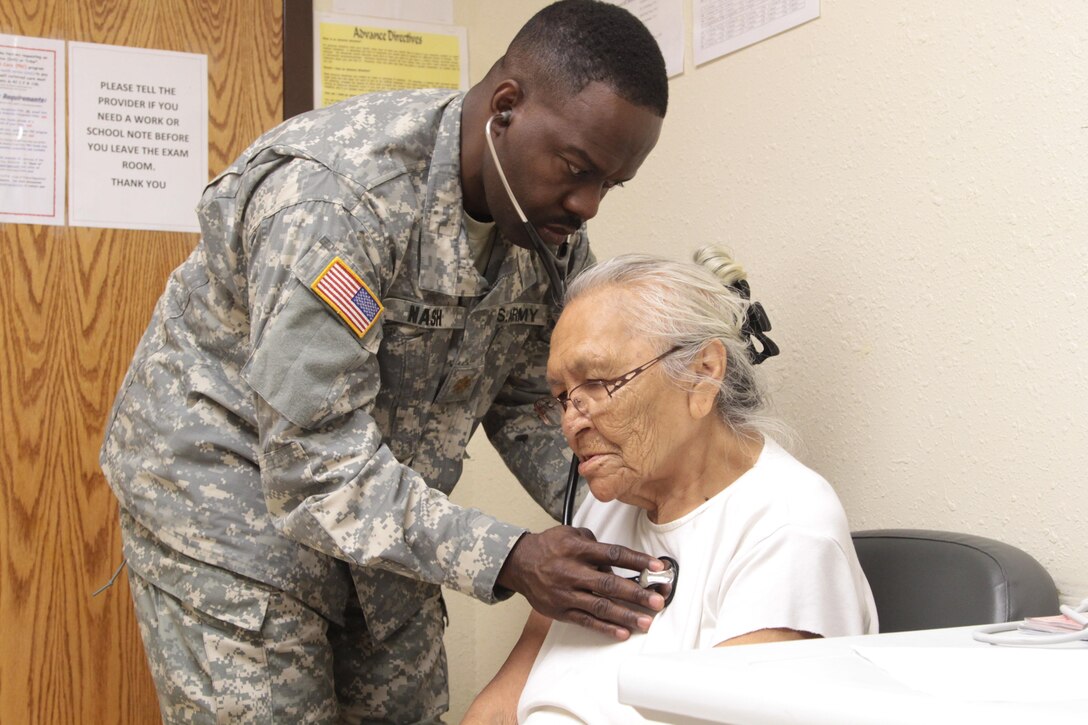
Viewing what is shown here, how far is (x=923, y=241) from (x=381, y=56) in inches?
64.4

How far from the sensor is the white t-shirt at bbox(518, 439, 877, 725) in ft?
3.76

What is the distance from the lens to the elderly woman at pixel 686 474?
117 centimetres

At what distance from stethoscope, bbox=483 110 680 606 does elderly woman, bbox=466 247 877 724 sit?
0.02m

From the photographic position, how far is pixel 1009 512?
1.34 meters

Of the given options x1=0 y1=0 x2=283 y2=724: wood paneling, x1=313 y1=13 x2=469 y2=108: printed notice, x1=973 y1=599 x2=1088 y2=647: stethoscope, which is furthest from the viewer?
x1=313 y1=13 x2=469 y2=108: printed notice

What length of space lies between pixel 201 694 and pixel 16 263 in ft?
4.02

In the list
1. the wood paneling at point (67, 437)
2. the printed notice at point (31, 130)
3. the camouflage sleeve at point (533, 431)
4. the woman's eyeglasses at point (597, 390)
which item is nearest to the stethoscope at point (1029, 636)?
the woman's eyeglasses at point (597, 390)

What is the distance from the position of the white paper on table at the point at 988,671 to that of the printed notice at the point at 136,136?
210 cm

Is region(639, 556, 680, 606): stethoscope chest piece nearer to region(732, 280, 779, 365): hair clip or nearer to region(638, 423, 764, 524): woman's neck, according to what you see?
region(638, 423, 764, 524): woman's neck

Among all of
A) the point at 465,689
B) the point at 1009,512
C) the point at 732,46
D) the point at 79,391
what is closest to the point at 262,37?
the point at 79,391

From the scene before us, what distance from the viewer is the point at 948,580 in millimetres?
1253

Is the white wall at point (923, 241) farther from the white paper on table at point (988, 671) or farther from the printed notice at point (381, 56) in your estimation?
Answer: the printed notice at point (381, 56)

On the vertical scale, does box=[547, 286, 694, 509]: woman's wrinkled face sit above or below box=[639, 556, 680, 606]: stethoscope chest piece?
above

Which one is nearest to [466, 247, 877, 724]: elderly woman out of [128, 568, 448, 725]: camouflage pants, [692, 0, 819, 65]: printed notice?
[128, 568, 448, 725]: camouflage pants
